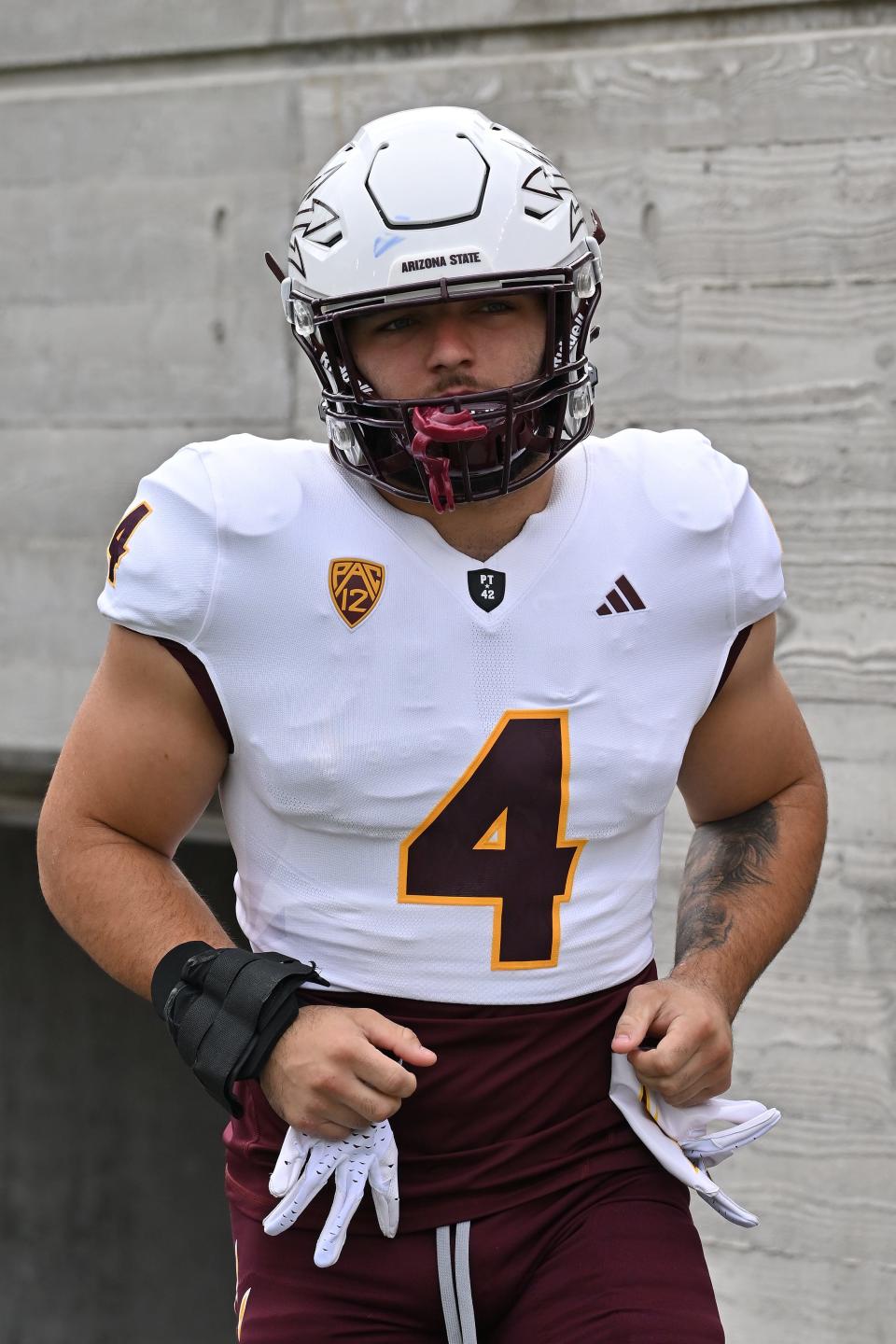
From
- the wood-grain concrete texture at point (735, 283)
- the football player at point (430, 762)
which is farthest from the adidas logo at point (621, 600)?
the wood-grain concrete texture at point (735, 283)

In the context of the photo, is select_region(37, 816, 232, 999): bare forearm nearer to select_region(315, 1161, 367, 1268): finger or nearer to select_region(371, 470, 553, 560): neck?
select_region(315, 1161, 367, 1268): finger

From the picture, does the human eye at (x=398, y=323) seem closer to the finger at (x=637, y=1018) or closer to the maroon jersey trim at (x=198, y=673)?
the maroon jersey trim at (x=198, y=673)

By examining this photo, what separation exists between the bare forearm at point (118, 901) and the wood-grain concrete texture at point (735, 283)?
2066 millimetres

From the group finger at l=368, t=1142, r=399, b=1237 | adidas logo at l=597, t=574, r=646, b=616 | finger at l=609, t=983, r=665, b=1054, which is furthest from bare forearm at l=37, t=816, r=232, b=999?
adidas logo at l=597, t=574, r=646, b=616

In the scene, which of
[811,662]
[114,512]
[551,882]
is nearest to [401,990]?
[551,882]

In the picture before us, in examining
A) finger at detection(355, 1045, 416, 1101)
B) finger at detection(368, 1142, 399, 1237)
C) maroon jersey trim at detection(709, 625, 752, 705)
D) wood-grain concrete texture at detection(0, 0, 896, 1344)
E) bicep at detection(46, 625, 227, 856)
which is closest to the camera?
finger at detection(355, 1045, 416, 1101)

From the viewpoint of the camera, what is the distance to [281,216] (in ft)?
13.6

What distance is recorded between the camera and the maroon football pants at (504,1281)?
1886 mm

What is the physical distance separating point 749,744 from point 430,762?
0.53 meters

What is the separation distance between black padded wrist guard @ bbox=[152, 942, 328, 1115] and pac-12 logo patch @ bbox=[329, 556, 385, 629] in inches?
16.8

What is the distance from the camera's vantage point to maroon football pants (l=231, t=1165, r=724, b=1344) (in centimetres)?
189

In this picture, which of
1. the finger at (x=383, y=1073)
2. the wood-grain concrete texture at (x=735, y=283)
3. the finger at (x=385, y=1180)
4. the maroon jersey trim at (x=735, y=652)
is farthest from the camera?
the wood-grain concrete texture at (x=735, y=283)

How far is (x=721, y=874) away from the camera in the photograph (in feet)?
7.43

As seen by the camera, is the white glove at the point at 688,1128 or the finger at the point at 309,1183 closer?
the finger at the point at 309,1183
